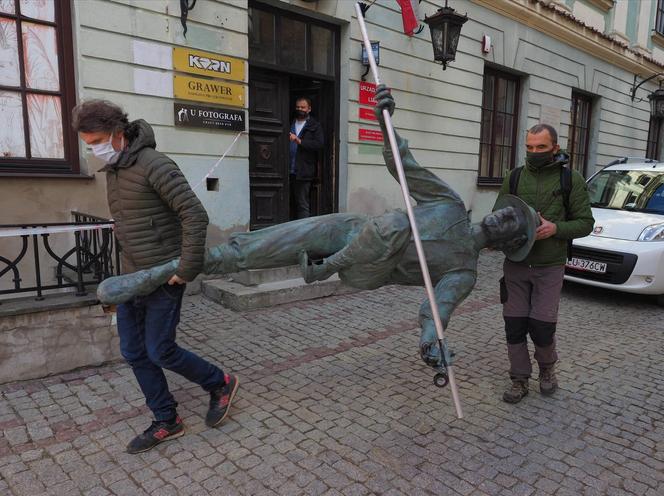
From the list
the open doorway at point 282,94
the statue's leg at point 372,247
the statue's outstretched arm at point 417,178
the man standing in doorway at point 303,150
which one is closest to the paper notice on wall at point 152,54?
the open doorway at point 282,94

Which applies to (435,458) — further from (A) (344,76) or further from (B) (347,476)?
(A) (344,76)

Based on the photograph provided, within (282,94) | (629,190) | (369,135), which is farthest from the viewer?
(369,135)

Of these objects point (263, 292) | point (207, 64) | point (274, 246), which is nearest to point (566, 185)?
point (274, 246)

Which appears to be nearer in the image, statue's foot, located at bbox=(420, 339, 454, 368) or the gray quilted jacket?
the gray quilted jacket

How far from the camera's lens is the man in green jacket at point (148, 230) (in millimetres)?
2623

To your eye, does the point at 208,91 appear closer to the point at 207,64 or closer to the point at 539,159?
the point at 207,64

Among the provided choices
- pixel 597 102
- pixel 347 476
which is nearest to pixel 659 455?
pixel 347 476

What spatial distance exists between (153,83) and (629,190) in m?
6.56

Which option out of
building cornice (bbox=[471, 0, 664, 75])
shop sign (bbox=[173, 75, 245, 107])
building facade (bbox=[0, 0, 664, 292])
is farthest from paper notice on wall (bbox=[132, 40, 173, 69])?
building cornice (bbox=[471, 0, 664, 75])

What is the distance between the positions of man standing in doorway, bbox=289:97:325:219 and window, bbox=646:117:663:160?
46.6ft

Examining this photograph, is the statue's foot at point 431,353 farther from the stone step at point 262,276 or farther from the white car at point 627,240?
the white car at point 627,240

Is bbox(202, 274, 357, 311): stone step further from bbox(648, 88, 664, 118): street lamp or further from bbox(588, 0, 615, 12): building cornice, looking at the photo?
bbox(648, 88, 664, 118): street lamp

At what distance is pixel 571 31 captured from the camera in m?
11.9

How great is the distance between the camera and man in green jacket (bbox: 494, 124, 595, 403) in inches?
135
